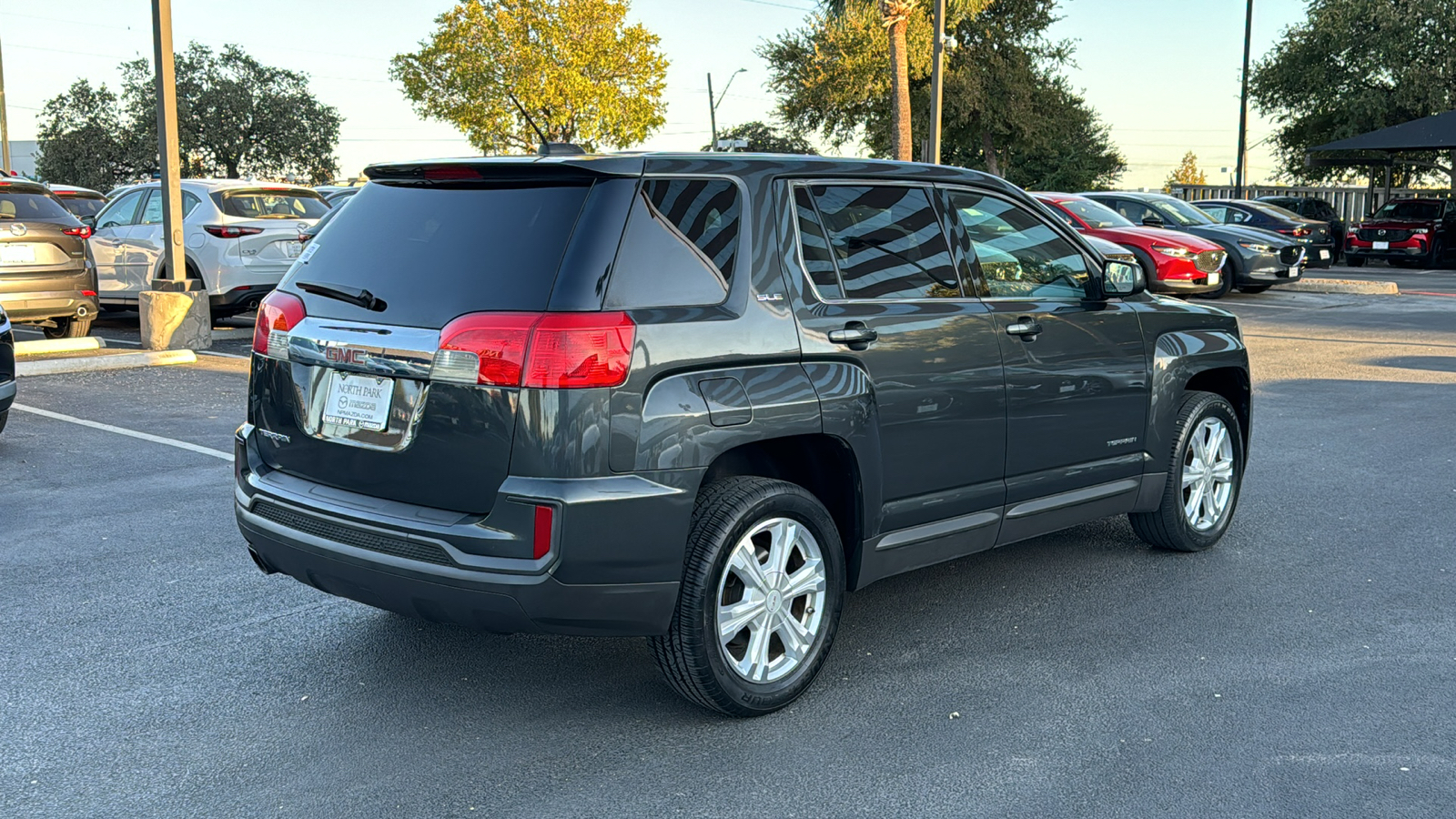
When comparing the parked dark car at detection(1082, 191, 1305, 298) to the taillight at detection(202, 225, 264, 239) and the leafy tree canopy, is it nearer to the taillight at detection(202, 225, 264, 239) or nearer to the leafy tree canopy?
the taillight at detection(202, 225, 264, 239)

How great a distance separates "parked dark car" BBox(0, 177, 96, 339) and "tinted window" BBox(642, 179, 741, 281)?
10116 millimetres

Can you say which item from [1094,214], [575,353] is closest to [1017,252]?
[575,353]

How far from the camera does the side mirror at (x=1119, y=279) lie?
17.4ft

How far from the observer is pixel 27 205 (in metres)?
12.1

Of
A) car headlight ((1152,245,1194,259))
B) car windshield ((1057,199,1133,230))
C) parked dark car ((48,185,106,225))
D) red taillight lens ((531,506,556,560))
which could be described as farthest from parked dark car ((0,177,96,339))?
car headlight ((1152,245,1194,259))

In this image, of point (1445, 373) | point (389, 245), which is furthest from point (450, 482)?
point (1445, 373)

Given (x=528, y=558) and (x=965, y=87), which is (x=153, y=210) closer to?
(x=528, y=558)

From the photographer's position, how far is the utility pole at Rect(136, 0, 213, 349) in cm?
1291

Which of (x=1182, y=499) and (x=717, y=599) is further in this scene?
(x=1182, y=499)

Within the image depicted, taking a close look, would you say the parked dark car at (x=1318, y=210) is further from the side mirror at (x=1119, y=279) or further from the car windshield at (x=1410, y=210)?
the side mirror at (x=1119, y=279)

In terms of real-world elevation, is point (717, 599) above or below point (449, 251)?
below

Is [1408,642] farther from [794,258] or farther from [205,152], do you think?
[205,152]

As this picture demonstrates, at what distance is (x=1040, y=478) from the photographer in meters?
4.95

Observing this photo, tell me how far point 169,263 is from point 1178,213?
15.8 metres
